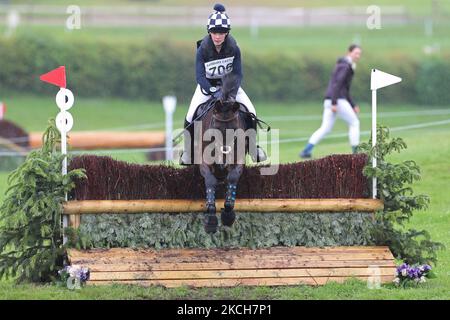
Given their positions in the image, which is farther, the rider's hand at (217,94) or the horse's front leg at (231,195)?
the rider's hand at (217,94)

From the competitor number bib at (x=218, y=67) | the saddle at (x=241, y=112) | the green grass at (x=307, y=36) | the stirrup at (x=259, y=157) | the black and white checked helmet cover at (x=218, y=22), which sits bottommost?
the stirrup at (x=259, y=157)

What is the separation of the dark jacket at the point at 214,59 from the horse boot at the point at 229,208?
1090 mm

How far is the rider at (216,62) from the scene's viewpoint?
9.70 metres

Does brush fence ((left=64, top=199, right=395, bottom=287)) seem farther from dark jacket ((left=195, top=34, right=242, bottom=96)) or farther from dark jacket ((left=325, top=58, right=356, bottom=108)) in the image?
dark jacket ((left=325, top=58, right=356, bottom=108))

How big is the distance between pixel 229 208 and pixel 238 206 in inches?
12.5

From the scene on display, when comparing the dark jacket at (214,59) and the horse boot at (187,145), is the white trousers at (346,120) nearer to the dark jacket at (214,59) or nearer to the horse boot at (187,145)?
the horse boot at (187,145)

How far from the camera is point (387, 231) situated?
10.0 metres

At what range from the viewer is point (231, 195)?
9414 millimetres

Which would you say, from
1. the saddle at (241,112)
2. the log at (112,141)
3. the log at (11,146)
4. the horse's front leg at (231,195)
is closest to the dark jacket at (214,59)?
the saddle at (241,112)

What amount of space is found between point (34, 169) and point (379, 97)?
67.4ft

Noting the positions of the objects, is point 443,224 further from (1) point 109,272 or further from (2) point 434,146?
(1) point 109,272

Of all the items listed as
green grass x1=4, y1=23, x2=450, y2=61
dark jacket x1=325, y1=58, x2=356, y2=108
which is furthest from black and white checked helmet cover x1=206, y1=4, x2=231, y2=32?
green grass x1=4, y1=23, x2=450, y2=61
